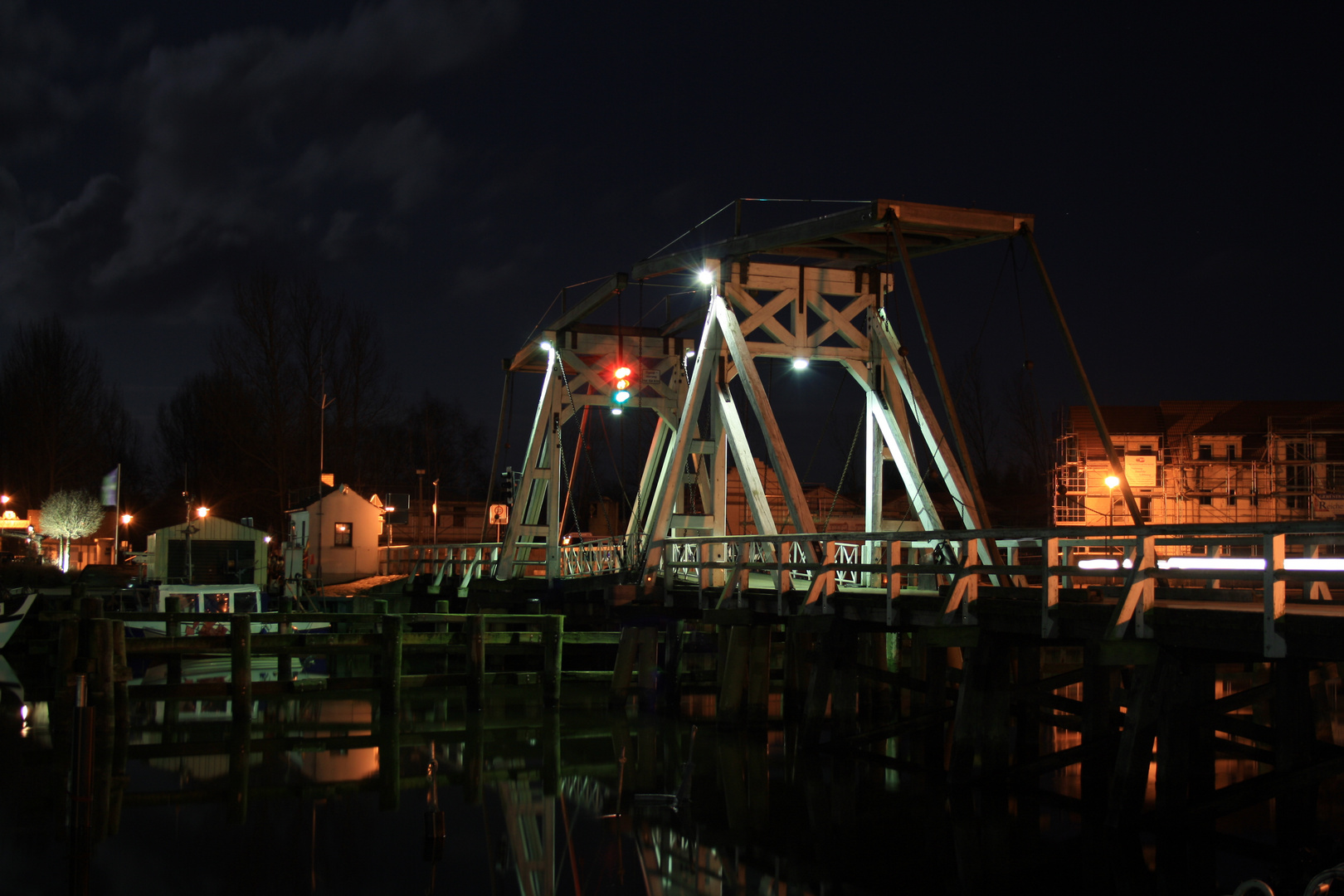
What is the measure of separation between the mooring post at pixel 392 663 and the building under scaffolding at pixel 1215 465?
40.9 metres

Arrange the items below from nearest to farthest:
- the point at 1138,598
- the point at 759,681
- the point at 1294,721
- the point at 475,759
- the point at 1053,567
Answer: the point at 1138,598 < the point at 1053,567 < the point at 1294,721 < the point at 475,759 < the point at 759,681

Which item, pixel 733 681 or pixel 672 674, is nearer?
pixel 733 681

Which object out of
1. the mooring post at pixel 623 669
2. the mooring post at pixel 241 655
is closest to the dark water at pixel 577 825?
the mooring post at pixel 241 655

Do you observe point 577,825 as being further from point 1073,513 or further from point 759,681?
point 1073,513

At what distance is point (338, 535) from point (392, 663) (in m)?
29.3

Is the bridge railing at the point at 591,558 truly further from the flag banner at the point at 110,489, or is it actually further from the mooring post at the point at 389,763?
the flag banner at the point at 110,489

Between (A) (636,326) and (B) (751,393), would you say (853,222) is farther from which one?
(A) (636,326)

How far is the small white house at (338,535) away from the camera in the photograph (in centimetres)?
4819

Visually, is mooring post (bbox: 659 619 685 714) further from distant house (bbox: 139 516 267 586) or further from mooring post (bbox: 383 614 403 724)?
distant house (bbox: 139 516 267 586)

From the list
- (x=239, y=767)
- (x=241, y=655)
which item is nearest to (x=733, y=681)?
(x=239, y=767)

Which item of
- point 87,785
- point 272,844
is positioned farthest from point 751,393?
point 87,785

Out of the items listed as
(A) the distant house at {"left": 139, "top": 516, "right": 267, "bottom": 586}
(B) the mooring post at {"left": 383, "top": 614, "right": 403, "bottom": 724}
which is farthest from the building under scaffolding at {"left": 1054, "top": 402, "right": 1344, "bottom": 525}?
(B) the mooring post at {"left": 383, "top": 614, "right": 403, "bottom": 724}

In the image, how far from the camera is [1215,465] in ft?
185

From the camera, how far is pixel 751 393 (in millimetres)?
18969
